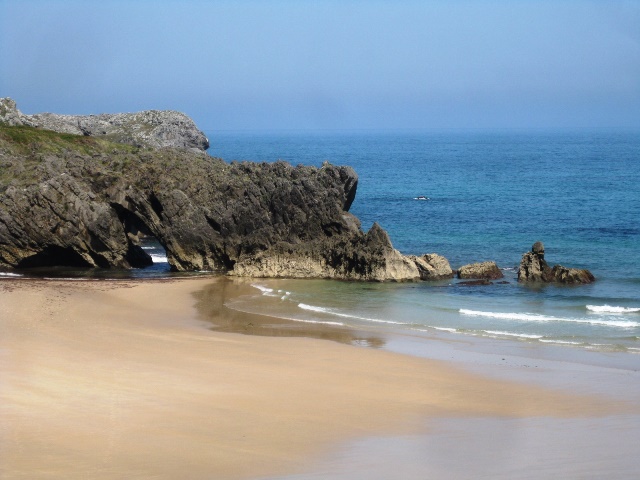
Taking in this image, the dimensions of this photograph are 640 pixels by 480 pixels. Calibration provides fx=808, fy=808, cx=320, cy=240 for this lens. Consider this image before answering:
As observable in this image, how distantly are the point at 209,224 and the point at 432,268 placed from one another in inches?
391

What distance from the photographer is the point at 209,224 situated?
3562 cm

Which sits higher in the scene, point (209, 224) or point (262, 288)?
point (209, 224)

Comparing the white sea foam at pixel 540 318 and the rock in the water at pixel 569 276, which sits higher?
the rock in the water at pixel 569 276

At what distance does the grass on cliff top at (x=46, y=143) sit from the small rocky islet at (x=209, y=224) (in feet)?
26.3

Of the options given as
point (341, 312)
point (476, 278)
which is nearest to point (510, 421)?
point (341, 312)

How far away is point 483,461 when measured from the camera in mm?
13297

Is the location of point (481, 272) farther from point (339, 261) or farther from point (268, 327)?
point (268, 327)

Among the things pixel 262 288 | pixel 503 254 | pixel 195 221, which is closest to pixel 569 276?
pixel 503 254

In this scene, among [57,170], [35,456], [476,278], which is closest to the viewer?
[35,456]

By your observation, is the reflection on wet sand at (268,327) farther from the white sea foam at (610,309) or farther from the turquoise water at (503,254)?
the white sea foam at (610,309)

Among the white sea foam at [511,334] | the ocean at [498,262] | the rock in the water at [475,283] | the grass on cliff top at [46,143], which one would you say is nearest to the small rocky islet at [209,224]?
the rock in the water at [475,283]

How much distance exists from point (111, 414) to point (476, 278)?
70.0ft

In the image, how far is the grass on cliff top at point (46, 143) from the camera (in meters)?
46.0

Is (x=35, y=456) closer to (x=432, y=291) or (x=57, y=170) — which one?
(x=432, y=291)
